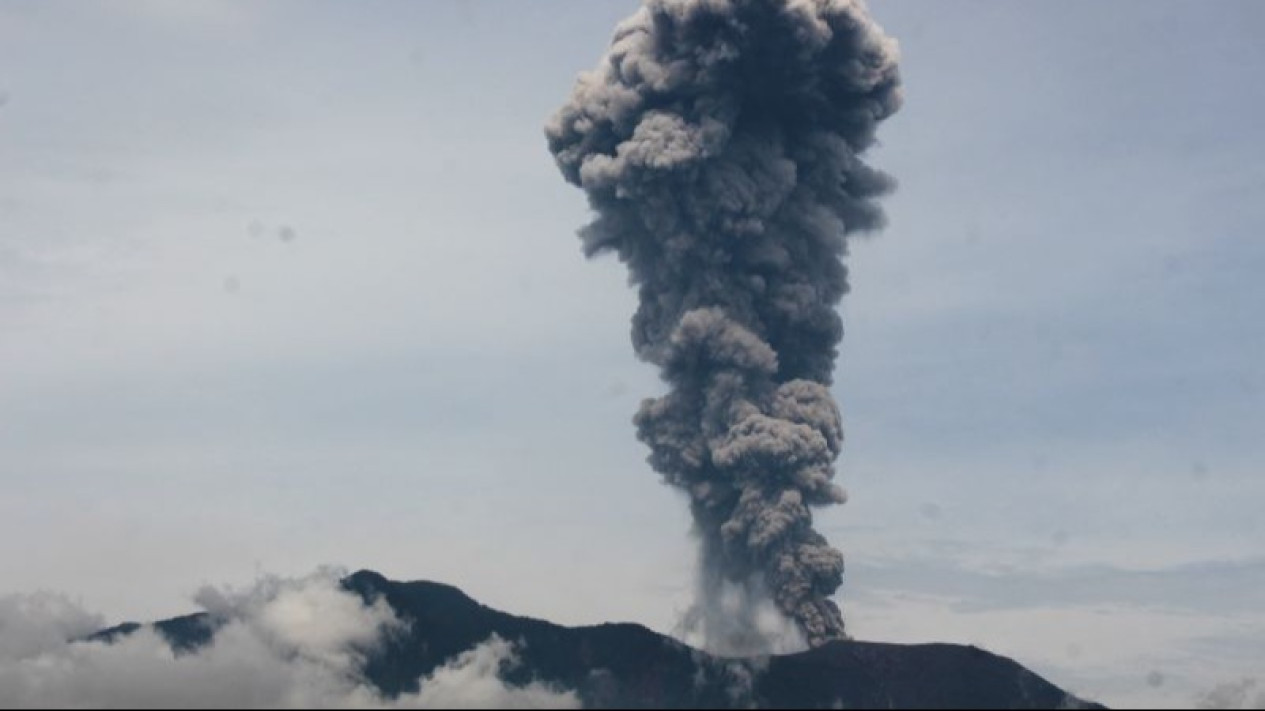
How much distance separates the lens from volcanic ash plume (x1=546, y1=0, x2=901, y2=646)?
11194 centimetres

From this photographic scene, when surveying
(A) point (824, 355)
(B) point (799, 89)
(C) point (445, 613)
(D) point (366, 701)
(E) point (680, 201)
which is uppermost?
(B) point (799, 89)

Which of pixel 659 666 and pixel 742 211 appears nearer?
pixel 742 211

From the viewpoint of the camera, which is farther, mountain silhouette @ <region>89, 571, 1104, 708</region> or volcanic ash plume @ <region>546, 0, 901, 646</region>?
mountain silhouette @ <region>89, 571, 1104, 708</region>

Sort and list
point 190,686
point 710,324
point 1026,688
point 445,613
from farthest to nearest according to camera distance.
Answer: point 445,613 → point 190,686 → point 1026,688 → point 710,324

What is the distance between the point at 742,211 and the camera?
11656 cm

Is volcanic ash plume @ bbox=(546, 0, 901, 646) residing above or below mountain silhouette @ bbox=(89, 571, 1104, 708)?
above

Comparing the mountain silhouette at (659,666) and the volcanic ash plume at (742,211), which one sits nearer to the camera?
the volcanic ash plume at (742,211)

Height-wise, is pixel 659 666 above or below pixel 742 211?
below

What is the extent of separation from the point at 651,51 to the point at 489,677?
280 ft

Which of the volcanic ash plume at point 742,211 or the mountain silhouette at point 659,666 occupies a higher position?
the volcanic ash plume at point 742,211

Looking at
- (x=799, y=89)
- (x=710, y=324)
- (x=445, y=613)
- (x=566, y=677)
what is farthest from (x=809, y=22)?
(x=445, y=613)

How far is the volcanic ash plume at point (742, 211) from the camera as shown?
112 metres

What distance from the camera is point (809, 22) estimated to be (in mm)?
114750

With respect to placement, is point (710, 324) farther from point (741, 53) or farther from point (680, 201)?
point (741, 53)
